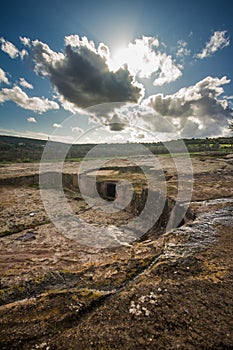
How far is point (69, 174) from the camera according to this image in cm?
957

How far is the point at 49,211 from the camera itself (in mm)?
5797

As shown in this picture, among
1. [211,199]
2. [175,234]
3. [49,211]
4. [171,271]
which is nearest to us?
[171,271]

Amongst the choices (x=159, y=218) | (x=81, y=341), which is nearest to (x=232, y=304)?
(x=81, y=341)

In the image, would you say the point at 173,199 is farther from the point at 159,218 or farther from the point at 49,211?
the point at 49,211

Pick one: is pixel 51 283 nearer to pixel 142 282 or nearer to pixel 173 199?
pixel 142 282

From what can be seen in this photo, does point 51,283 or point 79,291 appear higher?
point 79,291

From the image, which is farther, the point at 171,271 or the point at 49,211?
the point at 49,211

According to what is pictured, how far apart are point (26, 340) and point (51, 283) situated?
2.39 ft

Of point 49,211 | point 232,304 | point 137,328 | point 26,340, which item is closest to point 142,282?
point 137,328

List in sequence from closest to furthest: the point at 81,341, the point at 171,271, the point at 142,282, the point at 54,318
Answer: the point at 81,341, the point at 54,318, the point at 142,282, the point at 171,271

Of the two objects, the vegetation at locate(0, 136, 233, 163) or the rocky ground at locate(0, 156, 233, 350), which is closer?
the rocky ground at locate(0, 156, 233, 350)

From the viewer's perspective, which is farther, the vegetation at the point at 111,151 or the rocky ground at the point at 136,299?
the vegetation at the point at 111,151

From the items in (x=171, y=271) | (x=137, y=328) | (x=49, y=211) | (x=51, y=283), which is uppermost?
(x=171, y=271)

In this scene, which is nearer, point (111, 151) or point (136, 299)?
point (136, 299)
